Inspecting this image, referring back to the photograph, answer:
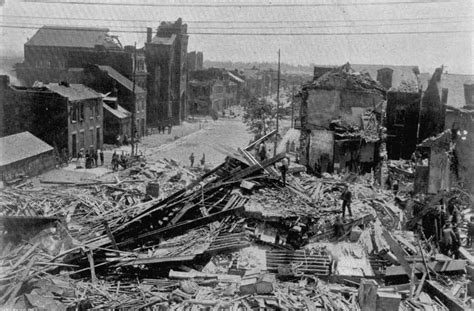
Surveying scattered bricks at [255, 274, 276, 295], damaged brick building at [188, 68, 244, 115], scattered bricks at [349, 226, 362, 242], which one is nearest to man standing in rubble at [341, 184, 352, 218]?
scattered bricks at [349, 226, 362, 242]

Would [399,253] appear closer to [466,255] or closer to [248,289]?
[466,255]

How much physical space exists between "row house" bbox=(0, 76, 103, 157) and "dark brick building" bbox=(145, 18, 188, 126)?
2771 centimetres

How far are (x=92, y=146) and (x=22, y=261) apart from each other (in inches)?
1322

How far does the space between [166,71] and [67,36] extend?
62.5 feet

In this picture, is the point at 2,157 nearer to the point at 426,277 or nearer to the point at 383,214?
the point at 383,214

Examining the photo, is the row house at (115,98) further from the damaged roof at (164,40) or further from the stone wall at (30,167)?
the stone wall at (30,167)

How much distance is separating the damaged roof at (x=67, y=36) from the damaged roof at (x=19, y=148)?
1712 inches

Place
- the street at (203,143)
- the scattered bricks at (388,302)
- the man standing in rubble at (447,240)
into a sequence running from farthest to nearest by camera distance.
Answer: the street at (203,143) < the man standing in rubble at (447,240) < the scattered bricks at (388,302)

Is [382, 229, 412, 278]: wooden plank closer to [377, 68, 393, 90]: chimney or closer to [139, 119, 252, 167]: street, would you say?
[139, 119, 252, 167]: street

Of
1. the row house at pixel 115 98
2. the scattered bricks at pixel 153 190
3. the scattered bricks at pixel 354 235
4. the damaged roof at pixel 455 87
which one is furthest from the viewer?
the row house at pixel 115 98

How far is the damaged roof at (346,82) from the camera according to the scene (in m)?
39.9

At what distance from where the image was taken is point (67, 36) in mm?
77562

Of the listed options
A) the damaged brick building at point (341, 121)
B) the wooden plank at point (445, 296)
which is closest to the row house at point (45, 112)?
the damaged brick building at point (341, 121)

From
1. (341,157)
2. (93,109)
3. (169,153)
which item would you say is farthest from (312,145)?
(93,109)
